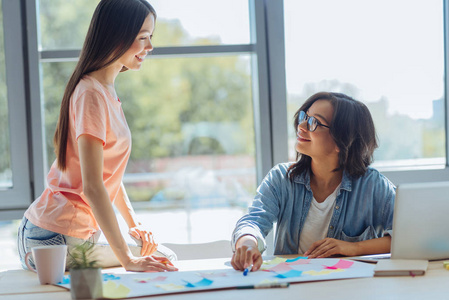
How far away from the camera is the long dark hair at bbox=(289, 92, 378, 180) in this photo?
202 cm

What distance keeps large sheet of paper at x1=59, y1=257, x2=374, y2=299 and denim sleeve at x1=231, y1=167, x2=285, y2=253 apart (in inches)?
8.0

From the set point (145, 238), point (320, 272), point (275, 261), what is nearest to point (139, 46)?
point (145, 238)

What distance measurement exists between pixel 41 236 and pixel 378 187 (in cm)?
121

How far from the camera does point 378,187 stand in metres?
1.96

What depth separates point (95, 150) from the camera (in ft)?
5.35

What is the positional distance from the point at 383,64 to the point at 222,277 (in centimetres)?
202

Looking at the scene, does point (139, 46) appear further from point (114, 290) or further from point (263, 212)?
point (114, 290)

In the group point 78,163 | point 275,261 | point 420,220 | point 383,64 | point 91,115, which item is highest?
point 383,64

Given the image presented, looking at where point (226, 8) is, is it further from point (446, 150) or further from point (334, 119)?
point (446, 150)

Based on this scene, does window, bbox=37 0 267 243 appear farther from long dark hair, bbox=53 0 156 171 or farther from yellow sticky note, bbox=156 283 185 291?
yellow sticky note, bbox=156 283 185 291

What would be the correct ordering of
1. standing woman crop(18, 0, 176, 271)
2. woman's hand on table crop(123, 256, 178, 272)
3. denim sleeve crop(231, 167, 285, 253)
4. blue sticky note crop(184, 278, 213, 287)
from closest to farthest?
blue sticky note crop(184, 278, 213, 287) → woman's hand on table crop(123, 256, 178, 272) → standing woman crop(18, 0, 176, 271) → denim sleeve crop(231, 167, 285, 253)

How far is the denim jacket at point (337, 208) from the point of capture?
1.92 meters

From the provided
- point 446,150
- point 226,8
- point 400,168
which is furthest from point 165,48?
point 446,150

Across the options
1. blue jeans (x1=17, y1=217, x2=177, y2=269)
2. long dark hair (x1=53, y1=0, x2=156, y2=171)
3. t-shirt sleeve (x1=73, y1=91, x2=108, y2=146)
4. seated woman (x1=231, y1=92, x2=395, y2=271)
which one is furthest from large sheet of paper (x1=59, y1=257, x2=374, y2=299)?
long dark hair (x1=53, y1=0, x2=156, y2=171)
